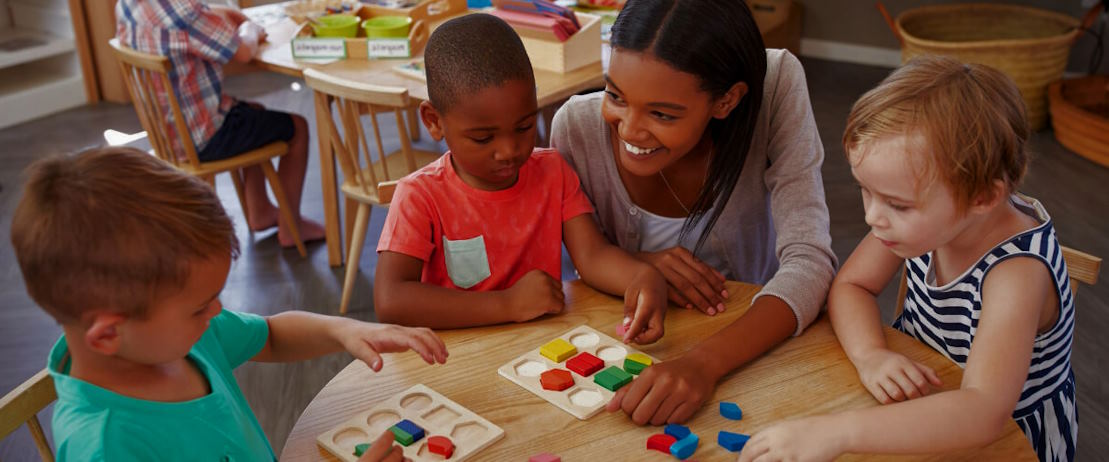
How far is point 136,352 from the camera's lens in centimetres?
101

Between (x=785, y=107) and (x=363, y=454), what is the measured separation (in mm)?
954

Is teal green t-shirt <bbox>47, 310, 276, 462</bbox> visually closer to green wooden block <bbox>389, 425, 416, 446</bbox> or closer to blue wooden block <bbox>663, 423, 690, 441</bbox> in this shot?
green wooden block <bbox>389, 425, 416, 446</bbox>

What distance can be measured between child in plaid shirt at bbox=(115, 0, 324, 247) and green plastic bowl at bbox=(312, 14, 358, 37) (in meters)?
0.24

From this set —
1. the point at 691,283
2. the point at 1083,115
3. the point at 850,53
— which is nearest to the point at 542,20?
the point at 691,283

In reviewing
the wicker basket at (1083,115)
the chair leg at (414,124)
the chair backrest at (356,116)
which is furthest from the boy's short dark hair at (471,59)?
the wicker basket at (1083,115)

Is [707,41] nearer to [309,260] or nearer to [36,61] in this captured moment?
[309,260]

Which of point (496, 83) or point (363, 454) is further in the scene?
point (496, 83)

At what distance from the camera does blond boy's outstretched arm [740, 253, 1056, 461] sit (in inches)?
41.6

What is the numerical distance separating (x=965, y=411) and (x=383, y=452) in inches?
27.0

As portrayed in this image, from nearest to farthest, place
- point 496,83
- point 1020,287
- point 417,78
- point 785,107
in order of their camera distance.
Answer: point 1020,287 < point 496,83 < point 785,107 < point 417,78

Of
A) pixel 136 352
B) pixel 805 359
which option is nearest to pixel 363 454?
pixel 136 352

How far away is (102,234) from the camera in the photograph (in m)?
0.93

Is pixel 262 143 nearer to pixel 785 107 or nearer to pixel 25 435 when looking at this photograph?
pixel 25 435

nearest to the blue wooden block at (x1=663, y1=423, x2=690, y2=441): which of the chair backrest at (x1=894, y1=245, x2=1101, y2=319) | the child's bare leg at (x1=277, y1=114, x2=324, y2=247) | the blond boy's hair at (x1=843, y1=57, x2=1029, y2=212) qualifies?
the blond boy's hair at (x1=843, y1=57, x2=1029, y2=212)
